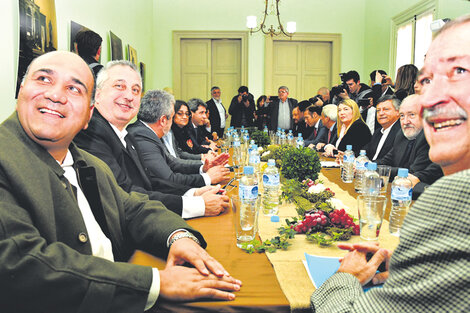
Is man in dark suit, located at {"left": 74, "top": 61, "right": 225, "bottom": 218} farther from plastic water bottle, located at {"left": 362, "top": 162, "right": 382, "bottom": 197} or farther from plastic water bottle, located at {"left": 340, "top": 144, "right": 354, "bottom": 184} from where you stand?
plastic water bottle, located at {"left": 340, "top": 144, "right": 354, "bottom": 184}

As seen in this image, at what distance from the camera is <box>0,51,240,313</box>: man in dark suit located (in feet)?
3.12

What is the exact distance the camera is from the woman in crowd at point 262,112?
9.08 metres

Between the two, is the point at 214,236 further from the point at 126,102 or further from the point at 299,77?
the point at 299,77

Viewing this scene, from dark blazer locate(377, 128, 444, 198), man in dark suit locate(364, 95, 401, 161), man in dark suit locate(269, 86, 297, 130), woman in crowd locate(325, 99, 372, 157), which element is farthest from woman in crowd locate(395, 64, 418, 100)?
man in dark suit locate(269, 86, 297, 130)

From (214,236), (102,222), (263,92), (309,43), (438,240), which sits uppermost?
(309,43)

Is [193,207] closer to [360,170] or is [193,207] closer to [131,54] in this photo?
[360,170]

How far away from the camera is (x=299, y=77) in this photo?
10.3 meters

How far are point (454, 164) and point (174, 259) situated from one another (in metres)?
0.85

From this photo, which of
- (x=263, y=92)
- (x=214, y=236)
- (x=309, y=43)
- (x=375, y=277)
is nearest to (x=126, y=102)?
(x=214, y=236)

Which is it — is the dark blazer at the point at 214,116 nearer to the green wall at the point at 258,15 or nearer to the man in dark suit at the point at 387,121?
the green wall at the point at 258,15

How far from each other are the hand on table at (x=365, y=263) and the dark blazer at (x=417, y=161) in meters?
1.37

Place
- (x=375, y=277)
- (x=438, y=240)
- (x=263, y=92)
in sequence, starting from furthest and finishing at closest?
(x=263, y=92) < (x=375, y=277) < (x=438, y=240)

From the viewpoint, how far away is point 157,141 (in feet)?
10.2

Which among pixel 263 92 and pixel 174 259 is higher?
pixel 263 92
